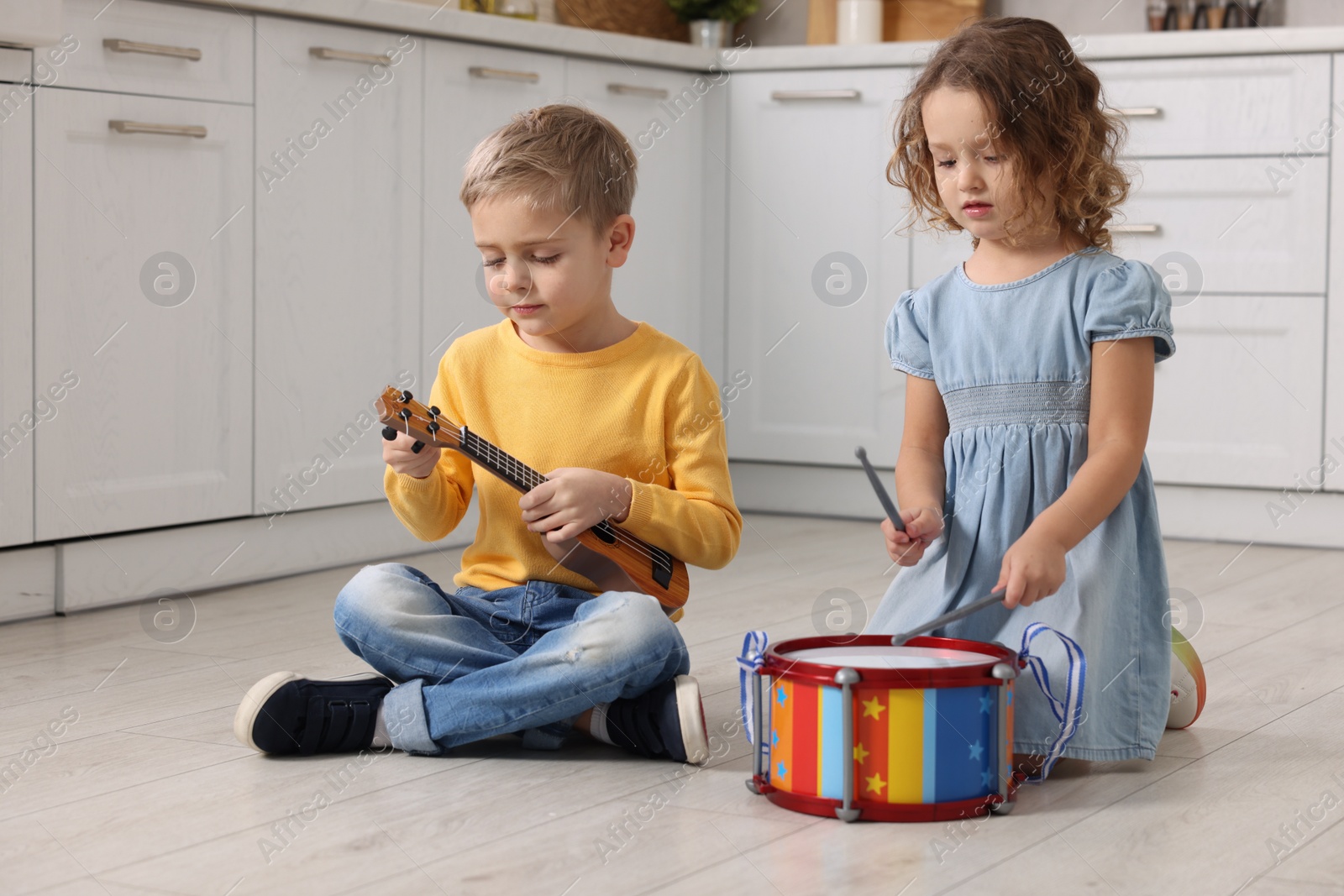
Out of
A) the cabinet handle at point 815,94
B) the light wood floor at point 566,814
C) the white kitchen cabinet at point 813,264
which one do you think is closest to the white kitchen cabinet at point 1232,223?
the white kitchen cabinet at point 813,264

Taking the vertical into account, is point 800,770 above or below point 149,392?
below

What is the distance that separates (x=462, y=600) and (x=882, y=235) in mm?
1632

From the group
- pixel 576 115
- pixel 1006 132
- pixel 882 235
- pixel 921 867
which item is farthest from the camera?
pixel 882 235

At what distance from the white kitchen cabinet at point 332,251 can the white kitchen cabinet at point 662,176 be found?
1.37 feet

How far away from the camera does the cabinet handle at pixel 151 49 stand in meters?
1.96

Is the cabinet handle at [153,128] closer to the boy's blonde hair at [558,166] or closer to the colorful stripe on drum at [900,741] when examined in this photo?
the boy's blonde hair at [558,166]

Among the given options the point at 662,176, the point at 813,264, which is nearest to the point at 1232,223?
the point at 813,264

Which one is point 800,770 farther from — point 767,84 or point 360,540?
point 767,84

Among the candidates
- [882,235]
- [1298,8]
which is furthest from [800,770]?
[1298,8]

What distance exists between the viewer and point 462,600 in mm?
1413

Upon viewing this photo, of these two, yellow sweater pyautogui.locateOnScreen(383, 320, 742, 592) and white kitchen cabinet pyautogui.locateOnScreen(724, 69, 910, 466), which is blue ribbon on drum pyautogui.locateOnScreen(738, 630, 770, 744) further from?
white kitchen cabinet pyautogui.locateOnScreen(724, 69, 910, 466)

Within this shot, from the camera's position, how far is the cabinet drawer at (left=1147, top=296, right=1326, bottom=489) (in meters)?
2.58

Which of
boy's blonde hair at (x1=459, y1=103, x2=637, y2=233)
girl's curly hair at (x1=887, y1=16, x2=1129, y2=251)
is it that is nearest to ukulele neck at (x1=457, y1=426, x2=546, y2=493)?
boy's blonde hair at (x1=459, y1=103, x2=637, y2=233)

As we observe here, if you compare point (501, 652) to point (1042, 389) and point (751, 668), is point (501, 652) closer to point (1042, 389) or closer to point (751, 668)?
point (751, 668)
